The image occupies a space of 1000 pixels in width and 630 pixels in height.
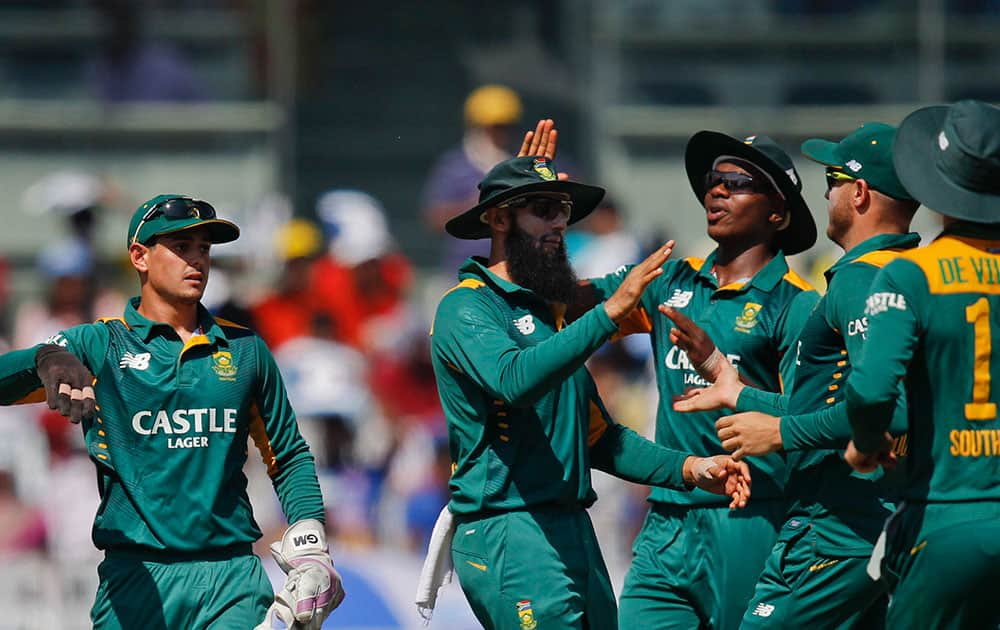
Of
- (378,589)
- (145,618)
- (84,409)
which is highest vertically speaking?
(84,409)

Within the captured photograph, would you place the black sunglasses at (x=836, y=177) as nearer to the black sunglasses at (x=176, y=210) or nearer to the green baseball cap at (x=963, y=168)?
the green baseball cap at (x=963, y=168)

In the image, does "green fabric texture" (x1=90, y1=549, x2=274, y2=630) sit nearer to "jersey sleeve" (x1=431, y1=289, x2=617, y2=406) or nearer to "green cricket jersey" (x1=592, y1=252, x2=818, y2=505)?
"jersey sleeve" (x1=431, y1=289, x2=617, y2=406)

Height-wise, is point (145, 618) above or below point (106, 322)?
below

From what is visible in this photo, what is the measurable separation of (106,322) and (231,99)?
28.0ft

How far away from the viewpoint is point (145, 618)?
20.9 ft

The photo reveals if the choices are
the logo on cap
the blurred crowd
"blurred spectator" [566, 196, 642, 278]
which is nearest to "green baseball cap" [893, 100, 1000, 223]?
the logo on cap

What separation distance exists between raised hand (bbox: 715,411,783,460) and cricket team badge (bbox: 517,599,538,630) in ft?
3.03

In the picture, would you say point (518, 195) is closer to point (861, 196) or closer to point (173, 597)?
point (861, 196)

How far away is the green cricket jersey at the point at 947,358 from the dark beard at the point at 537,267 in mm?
1475

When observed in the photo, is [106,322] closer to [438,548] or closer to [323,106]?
[438,548]

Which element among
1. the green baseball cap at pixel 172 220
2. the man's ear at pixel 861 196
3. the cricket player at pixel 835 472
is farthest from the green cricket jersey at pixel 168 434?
the man's ear at pixel 861 196

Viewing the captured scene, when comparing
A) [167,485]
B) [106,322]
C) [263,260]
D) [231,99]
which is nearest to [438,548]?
[167,485]

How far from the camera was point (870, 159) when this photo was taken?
663cm

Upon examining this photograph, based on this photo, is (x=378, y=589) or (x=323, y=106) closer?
(x=378, y=589)
